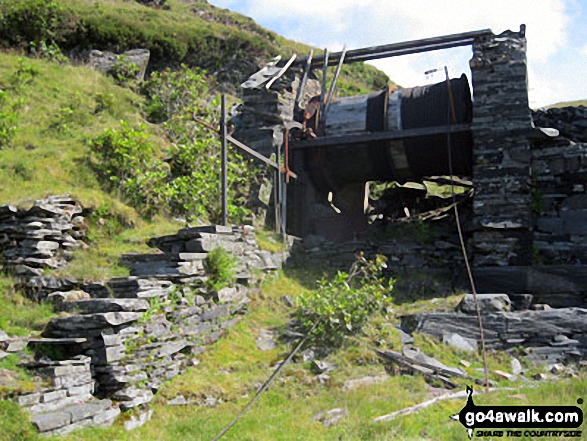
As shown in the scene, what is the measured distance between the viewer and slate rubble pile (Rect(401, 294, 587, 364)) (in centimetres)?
900

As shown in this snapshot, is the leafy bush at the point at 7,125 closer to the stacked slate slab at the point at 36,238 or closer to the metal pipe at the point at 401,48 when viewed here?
the stacked slate slab at the point at 36,238

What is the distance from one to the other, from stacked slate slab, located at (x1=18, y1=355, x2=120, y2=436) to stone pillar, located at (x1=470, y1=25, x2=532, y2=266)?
8.55 m

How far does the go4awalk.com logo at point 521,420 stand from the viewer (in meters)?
5.72

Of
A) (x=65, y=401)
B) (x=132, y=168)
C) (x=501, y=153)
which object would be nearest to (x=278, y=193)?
(x=132, y=168)

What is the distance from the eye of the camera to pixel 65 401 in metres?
6.00

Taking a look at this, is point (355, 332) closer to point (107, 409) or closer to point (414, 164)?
point (107, 409)

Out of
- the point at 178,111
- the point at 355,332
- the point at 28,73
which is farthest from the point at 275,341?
the point at 28,73

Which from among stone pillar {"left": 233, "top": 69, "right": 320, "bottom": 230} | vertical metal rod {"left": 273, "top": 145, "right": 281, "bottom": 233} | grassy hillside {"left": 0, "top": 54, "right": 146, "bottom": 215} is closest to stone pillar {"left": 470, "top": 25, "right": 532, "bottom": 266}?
vertical metal rod {"left": 273, "top": 145, "right": 281, "bottom": 233}

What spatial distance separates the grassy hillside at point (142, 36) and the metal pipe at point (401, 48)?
25.5ft

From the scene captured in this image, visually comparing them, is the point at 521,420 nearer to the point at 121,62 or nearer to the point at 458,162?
the point at 458,162

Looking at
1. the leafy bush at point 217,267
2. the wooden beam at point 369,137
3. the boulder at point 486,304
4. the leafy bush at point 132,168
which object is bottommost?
the boulder at point 486,304

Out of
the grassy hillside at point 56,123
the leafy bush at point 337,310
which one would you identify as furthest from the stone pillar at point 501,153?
the grassy hillside at point 56,123

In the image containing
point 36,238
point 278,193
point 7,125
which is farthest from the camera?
point 278,193

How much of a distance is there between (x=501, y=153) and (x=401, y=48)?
13.1 feet
